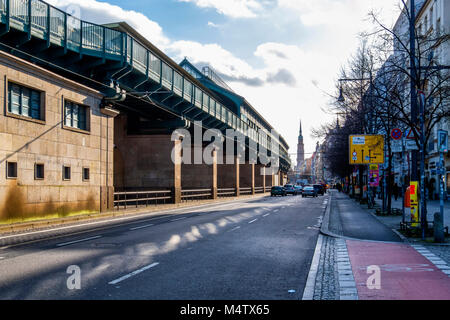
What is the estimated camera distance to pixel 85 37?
68.2 ft

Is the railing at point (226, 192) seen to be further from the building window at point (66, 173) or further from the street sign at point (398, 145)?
the street sign at point (398, 145)

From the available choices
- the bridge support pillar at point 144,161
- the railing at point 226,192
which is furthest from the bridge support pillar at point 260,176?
the bridge support pillar at point 144,161

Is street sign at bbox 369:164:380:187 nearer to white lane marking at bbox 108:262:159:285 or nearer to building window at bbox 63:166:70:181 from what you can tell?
building window at bbox 63:166:70:181

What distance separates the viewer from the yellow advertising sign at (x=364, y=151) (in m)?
29.5

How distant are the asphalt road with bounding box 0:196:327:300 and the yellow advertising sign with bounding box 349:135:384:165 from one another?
1611 centimetres

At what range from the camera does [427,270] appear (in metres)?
8.47

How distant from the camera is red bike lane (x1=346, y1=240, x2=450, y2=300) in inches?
256

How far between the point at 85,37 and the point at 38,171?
6.67 metres

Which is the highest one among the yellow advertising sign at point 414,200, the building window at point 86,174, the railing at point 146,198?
the building window at point 86,174

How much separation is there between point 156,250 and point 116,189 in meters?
25.5

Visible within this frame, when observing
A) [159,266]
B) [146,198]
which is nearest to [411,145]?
[159,266]

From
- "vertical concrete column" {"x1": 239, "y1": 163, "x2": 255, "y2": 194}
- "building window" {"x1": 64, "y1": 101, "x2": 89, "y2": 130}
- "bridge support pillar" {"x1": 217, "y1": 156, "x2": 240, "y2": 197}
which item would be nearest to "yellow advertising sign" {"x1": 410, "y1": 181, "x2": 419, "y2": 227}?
"building window" {"x1": 64, "y1": 101, "x2": 89, "y2": 130}

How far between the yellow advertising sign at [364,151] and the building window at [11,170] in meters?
20.6

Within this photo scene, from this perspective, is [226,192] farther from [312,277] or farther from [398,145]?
[312,277]
